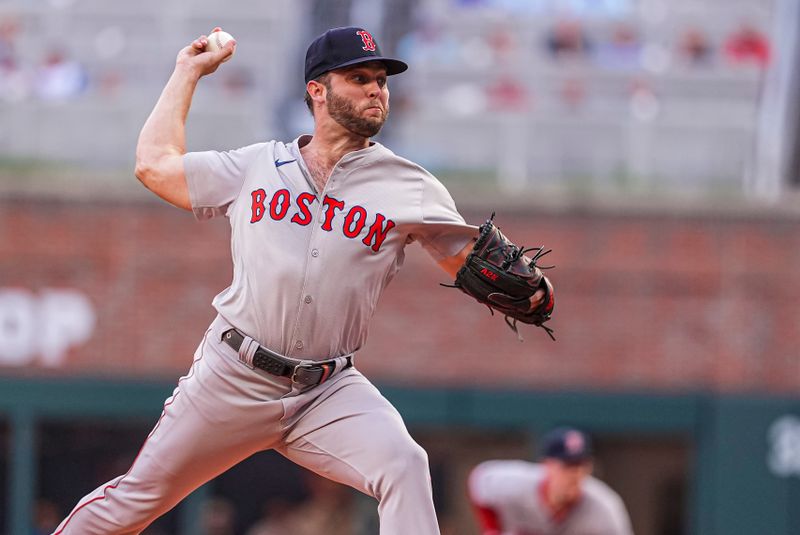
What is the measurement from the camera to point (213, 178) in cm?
426

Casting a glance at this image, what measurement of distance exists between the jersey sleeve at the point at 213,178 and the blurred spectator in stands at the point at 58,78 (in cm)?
741

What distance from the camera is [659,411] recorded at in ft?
36.0

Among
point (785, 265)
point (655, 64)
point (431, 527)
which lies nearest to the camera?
point (431, 527)

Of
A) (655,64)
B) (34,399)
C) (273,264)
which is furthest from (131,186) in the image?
(273,264)

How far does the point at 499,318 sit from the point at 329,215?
6.94m

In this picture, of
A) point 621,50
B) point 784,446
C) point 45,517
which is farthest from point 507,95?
point 45,517

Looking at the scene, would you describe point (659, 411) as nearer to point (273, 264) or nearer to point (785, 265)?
point (785, 265)

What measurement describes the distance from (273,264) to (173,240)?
23.3ft

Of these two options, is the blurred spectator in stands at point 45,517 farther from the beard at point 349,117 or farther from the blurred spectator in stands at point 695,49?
the beard at point 349,117

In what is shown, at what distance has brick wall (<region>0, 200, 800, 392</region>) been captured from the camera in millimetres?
11016

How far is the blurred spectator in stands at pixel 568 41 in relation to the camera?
11.6m

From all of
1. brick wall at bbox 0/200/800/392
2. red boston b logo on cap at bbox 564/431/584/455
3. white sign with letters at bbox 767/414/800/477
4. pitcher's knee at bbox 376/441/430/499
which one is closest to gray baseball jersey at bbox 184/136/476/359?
pitcher's knee at bbox 376/441/430/499

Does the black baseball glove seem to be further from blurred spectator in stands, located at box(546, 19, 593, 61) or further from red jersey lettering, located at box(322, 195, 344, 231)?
blurred spectator in stands, located at box(546, 19, 593, 61)

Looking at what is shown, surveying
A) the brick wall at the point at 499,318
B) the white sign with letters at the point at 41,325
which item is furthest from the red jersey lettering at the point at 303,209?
the white sign with letters at the point at 41,325
